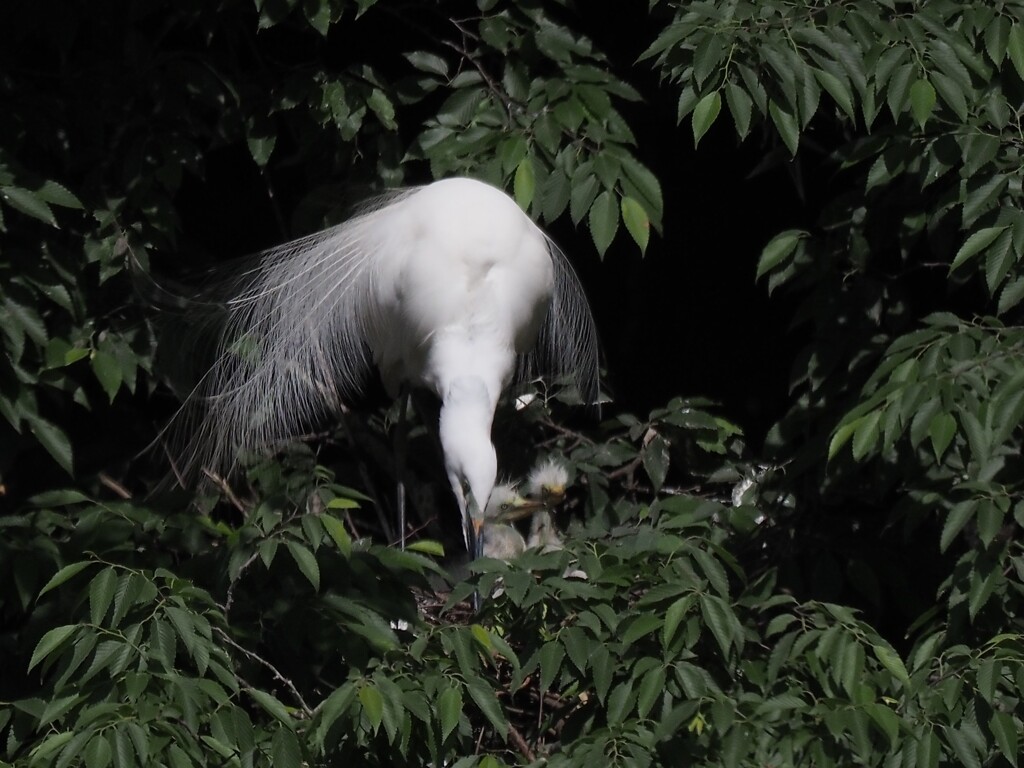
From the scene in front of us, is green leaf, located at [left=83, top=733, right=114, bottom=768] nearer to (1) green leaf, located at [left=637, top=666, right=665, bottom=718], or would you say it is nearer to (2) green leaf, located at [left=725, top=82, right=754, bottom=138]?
(1) green leaf, located at [left=637, top=666, right=665, bottom=718]

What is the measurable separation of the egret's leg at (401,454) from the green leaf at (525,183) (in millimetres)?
1003

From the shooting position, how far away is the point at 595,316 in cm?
473

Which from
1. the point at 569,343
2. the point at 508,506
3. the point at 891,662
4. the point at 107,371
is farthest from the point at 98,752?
the point at 569,343

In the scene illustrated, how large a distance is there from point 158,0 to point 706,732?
1.98m

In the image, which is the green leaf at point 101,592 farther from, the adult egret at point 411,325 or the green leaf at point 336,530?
the adult egret at point 411,325

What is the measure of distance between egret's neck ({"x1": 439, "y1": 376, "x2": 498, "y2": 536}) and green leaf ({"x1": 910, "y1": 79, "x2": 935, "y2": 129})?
116 centimetres

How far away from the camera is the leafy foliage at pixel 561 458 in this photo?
2406 mm

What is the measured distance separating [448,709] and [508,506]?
134cm

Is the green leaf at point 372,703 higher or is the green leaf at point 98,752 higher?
the green leaf at point 98,752

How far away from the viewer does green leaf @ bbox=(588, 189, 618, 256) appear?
9.72 feet

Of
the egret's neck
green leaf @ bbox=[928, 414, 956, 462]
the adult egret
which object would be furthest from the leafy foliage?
the egret's neck

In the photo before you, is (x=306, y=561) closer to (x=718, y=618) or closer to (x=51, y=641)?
(x=51, y=641)

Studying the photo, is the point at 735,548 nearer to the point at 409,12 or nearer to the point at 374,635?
the point at 374,635

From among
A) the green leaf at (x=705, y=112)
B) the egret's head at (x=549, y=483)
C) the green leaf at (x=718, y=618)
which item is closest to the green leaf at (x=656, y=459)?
the egret's head at (x=549, y=483)
